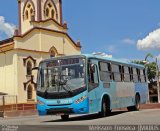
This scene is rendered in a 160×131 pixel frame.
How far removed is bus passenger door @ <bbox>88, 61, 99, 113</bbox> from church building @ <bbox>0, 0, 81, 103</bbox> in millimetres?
28864

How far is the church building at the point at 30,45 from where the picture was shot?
4997 cm

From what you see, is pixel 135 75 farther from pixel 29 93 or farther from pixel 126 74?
pixel 29 93

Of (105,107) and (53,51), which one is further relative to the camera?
(53,51)

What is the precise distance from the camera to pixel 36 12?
180 feet

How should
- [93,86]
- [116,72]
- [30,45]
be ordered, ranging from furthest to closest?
[30,45] < [116,72] < [93,86]

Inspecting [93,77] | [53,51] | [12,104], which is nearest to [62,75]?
[93,77]

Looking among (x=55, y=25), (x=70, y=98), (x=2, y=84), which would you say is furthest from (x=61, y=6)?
(x=70, y=98)

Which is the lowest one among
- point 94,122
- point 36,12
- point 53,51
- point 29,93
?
point 94,122

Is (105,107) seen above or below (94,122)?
above

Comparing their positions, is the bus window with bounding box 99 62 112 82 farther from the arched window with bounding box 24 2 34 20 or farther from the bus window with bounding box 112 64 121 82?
the arched window with bounding box 24 2 34 20

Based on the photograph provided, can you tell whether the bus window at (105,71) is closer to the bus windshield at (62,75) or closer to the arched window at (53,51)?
the bus windshield at (62,75)

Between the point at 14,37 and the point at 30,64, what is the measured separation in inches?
160

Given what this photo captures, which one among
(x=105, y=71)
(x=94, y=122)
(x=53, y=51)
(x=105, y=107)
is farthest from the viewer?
(x=53, y=51)

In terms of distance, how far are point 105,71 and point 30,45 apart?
33.4 meters
